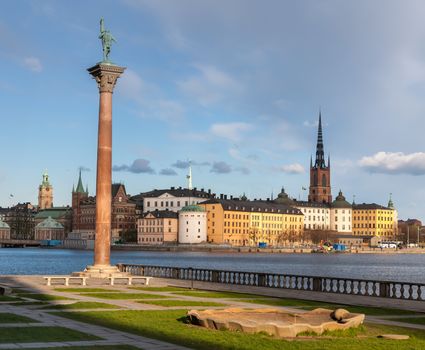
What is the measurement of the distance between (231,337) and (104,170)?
1168 inches

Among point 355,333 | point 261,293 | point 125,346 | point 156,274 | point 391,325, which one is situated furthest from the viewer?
point 156,274

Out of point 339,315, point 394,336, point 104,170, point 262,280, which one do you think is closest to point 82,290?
point 104,170

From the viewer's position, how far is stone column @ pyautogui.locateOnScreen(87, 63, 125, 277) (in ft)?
159

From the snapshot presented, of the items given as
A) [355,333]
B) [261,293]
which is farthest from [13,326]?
[261,293]

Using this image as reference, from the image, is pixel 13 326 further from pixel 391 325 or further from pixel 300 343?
pixel 391 325

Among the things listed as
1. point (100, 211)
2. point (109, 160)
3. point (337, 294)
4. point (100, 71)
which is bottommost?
point (337, 294)

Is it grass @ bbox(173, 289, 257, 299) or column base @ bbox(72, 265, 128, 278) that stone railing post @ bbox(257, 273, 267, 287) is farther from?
column base @ bbox(72, 265, 128, 278)

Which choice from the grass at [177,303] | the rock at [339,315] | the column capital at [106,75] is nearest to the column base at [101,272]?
the column capital at [106,75]

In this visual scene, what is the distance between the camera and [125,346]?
1817 centimetres

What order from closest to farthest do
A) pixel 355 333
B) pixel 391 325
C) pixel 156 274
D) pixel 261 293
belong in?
pixel 355 333, pixel 391 325, pixel 261 293, pixel 156 274

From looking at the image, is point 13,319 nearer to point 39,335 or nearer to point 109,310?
point 39,335

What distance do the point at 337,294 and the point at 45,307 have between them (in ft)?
54.8

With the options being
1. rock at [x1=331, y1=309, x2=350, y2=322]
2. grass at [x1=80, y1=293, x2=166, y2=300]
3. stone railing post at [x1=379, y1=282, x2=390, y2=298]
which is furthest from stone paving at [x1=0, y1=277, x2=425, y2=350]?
rock at [x1=331, y1=309, x2=350, y2=322]

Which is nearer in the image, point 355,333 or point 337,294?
point 355,333
